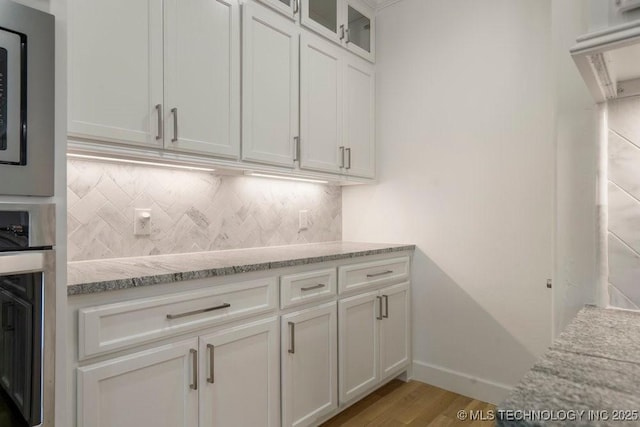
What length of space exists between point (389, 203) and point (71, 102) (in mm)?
1966

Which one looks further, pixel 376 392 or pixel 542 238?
pixel 376 392

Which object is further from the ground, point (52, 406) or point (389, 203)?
point (389, 203)

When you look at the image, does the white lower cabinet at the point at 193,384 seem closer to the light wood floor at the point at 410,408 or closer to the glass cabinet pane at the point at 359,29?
the light wood floor at the point at 410,408

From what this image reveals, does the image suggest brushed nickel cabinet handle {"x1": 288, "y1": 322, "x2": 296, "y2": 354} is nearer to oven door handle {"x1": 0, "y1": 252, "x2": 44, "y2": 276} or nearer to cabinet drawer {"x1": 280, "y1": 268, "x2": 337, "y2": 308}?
cabinet drawer {"x1": 280, "y1": 268, "x2": 337, "y2": 308}

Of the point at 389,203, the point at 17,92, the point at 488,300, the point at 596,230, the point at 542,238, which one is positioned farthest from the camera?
the point at 389,203

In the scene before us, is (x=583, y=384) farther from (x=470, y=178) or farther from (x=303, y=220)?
(x=303, y=220)

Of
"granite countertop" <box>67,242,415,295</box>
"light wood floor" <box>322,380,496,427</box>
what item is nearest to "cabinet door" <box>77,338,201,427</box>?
"granite countertop" <box>67,242,415,295</box>

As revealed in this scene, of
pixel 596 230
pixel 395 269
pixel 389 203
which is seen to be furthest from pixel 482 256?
pixel 596 230

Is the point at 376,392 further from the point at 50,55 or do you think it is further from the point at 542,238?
the point at 50,55


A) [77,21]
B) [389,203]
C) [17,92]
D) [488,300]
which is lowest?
[488,300]

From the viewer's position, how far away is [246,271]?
5.15 feet

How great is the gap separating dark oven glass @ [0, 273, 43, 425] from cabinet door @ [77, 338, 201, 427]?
0.79 ft

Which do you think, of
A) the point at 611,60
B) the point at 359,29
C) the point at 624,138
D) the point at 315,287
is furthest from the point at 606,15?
the point at 359,29

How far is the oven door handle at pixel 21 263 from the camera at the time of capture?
0.82 metres
